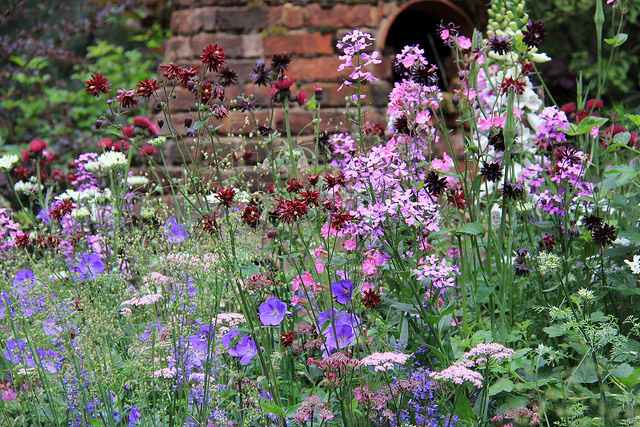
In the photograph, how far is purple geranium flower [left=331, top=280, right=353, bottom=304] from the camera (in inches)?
75.0

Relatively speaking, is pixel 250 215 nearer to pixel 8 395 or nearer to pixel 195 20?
pixel 8 395

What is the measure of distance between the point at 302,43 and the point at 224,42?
487 millimetres

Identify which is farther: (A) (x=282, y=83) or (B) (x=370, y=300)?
(A) (x=282, y=83)

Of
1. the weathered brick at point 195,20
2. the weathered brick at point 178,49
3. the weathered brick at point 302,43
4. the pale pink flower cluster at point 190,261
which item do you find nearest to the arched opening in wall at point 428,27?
the weathered brick at point 302,43

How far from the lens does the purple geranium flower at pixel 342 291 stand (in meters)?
1.90

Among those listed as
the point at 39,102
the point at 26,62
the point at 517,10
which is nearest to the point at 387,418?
the point at 517,10

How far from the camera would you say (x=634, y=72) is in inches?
269

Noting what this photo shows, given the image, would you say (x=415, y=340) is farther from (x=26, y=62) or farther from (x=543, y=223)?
(x=26, y=62)

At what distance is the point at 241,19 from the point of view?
463 cm

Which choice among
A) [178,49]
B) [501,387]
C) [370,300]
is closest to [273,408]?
[370,300]

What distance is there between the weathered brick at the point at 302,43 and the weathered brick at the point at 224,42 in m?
0.17

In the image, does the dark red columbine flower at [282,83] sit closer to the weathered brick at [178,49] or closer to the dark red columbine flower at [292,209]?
the dark red columbine flower at [292,209]

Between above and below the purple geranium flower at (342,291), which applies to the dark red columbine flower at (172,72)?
above

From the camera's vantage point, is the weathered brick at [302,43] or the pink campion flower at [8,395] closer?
the pink campion flower at [8,395]
